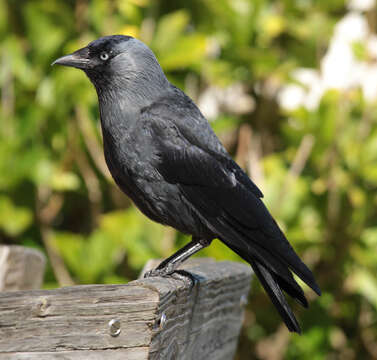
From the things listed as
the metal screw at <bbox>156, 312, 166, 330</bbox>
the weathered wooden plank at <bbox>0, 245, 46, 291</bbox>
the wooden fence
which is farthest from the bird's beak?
the metal screw at <bbox>156, 312, 166, 330</bbox>

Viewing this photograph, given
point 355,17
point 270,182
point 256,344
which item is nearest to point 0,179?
point 270,182

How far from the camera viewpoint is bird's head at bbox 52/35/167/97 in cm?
243

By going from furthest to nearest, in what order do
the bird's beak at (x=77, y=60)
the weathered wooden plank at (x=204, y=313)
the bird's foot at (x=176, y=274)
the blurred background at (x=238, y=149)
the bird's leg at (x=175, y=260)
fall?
1. the blurred background at (x=238, y=149)
2. the bird's beak at (x=77, y=60)
3. the bird's leg at (x=175, y=260)
4. the bird's foot at (x=176, y=274)
5. the weathered wooden plank at (x=204, y=313)

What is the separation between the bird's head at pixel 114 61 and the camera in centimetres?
243

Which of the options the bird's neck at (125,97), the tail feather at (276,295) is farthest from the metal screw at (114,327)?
the bird's neck at (125,97)

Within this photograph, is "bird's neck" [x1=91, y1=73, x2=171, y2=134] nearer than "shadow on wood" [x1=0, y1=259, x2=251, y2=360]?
No

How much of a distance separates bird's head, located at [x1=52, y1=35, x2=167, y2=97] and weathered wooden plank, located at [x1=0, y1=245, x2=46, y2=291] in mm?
641

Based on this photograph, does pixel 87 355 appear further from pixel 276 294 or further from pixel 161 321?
pixel 276 294

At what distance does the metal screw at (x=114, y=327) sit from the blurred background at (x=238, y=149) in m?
1.83

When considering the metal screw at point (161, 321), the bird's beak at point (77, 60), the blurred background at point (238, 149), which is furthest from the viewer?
the blurred background at point (238, 149)

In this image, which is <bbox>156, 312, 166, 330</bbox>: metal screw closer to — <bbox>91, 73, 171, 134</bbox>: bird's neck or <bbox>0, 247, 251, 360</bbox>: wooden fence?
<bbox>0, 247, 251, 360</bbox>: wooden fence

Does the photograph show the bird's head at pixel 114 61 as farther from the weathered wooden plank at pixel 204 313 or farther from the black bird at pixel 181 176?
the weathered wooden plank at pixel 204 313

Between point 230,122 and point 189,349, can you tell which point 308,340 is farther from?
point 189,349

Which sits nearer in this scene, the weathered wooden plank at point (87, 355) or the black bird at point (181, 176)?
the weathered wooden plank at point (87, 355)
